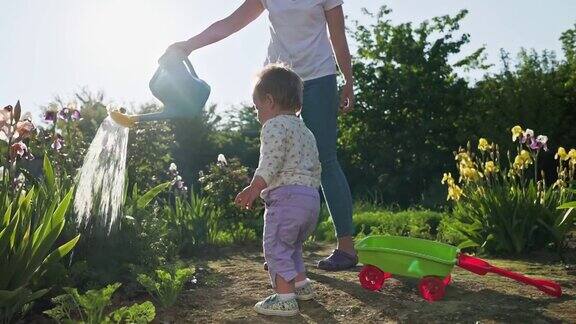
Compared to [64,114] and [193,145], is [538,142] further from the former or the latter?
[193,145]

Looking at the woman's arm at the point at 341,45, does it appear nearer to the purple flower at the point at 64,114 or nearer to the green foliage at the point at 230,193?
the purple flower at the point at 64,114

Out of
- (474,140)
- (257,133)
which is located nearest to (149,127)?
(474,140)

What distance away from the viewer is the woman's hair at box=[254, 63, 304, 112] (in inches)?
131

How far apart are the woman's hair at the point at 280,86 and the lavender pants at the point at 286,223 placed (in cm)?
40

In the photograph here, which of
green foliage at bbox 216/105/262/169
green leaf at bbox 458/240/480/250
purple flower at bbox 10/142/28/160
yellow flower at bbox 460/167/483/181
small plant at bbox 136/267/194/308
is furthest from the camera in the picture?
green foliage at bbox 216/105/262/169

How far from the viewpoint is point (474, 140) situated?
1364 cm

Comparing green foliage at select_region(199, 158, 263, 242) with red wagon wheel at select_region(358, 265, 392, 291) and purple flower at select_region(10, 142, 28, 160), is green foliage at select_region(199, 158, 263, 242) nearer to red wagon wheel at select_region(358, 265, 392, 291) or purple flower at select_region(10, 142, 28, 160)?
purple flower at select_region(10, 142, 28, 160)

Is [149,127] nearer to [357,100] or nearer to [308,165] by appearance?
[308,165]

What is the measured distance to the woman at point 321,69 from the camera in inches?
160

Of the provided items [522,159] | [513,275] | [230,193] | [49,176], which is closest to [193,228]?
[230,193]

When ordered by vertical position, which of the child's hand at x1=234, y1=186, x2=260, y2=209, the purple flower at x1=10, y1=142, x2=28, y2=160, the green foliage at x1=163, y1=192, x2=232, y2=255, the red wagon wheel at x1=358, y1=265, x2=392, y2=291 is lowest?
the red wagon wheel at x1=358, y1=265, x2=392, y2=291

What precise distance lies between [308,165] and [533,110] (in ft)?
36.2

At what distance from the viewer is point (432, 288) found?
3406mm

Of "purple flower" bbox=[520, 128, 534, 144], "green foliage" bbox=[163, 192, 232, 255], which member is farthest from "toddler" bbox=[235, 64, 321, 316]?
"purple flower" bbox=[520, 128, 534, 144]
